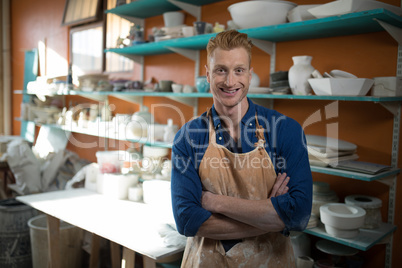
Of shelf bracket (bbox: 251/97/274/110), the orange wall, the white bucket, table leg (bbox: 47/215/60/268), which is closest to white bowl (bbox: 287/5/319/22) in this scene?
the orange wall

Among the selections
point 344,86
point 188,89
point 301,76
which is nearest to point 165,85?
point 188,89

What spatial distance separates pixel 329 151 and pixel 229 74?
2.91 feet

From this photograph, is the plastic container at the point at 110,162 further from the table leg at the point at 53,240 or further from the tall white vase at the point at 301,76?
the tall white vase at the point at 301,76

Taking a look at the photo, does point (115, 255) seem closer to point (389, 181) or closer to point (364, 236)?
point (364, 236)

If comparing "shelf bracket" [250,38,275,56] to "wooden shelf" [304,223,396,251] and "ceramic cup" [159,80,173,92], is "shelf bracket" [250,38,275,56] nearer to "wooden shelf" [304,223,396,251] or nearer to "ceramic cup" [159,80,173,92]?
"ceramic cup" [159,80,173,92]

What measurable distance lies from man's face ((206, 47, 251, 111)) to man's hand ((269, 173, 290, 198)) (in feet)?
1.16

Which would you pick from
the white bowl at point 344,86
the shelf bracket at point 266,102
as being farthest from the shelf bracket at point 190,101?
the white bowl at point 344,86

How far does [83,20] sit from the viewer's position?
432 centimetres

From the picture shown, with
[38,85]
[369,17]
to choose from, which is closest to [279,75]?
[369,17]

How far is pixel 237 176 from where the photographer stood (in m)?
1.51

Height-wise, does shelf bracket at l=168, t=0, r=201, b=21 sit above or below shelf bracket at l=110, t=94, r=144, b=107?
above

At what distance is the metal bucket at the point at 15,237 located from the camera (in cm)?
311

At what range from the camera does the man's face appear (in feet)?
4.61

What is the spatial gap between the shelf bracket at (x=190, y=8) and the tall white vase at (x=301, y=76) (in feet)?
3.95
